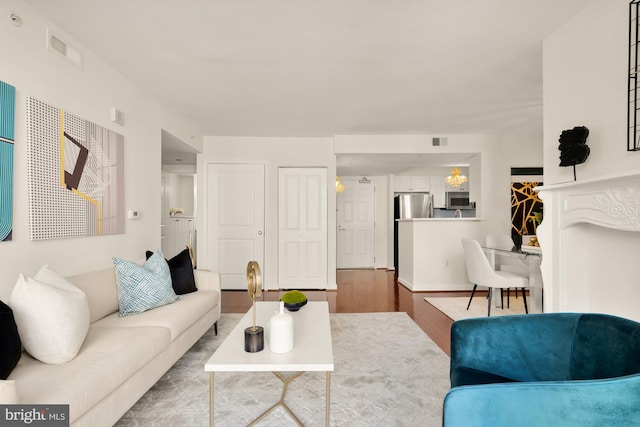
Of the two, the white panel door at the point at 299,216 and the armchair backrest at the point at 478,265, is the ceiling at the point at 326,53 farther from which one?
the armchair backrest at the point at 478,265

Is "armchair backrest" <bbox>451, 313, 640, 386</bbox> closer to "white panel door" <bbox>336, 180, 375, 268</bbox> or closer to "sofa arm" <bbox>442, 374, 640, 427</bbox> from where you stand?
"sofa arm" <bbox>442, 374, 640, 427</bbox>

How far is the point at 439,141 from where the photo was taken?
5.21 metres

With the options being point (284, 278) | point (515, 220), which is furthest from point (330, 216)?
point (515, 220)

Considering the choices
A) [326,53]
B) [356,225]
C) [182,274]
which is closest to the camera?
[326,53]

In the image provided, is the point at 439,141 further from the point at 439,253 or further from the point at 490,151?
the point at 439,253

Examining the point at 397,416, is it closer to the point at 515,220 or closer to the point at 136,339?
the point at 136,339

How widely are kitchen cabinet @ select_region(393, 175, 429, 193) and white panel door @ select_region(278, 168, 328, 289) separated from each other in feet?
9.63

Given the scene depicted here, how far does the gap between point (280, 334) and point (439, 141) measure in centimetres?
454

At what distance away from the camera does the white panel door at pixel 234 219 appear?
530 cm

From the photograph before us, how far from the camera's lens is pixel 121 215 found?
3012 mm

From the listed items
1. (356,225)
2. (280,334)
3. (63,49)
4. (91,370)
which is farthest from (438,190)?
(91,370)

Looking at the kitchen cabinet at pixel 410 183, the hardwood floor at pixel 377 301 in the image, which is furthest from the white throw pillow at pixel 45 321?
the kitchen cabinet at pixel 410 183

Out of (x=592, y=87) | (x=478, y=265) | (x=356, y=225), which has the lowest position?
(x=478, y=265)

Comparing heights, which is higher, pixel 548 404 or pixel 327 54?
pixel 327 54
